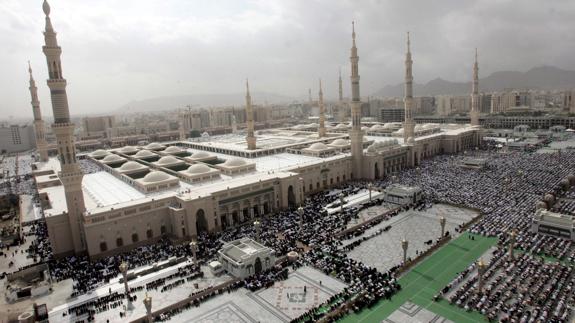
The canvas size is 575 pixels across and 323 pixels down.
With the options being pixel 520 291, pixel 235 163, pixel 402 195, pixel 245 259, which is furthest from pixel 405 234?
pixel 235 163

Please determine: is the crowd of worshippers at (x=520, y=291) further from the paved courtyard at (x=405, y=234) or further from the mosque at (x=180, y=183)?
the mosque at (x=180, y=183)

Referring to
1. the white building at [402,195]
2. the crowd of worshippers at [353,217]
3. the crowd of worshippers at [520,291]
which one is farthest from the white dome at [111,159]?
the crowd of worshippers at [520,291]

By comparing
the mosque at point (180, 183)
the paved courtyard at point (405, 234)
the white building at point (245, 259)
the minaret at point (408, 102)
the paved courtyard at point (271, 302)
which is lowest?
the paved courtyard at point (271, 302)

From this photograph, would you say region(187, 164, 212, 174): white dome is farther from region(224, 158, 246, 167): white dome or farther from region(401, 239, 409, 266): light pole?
region(401, 239, 409, 266): light pole

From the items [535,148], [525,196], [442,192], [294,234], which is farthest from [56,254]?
[535,148]

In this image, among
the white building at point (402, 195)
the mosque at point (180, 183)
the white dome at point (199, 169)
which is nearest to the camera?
the mosque at point (180, 183)

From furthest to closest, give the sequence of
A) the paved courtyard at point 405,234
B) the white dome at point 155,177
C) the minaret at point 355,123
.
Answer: the minaret at point 355,123, the white dome at point 155,177, the paved courtyard at point 405,234

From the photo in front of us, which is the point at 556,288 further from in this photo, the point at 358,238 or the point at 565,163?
the point at 565,163
